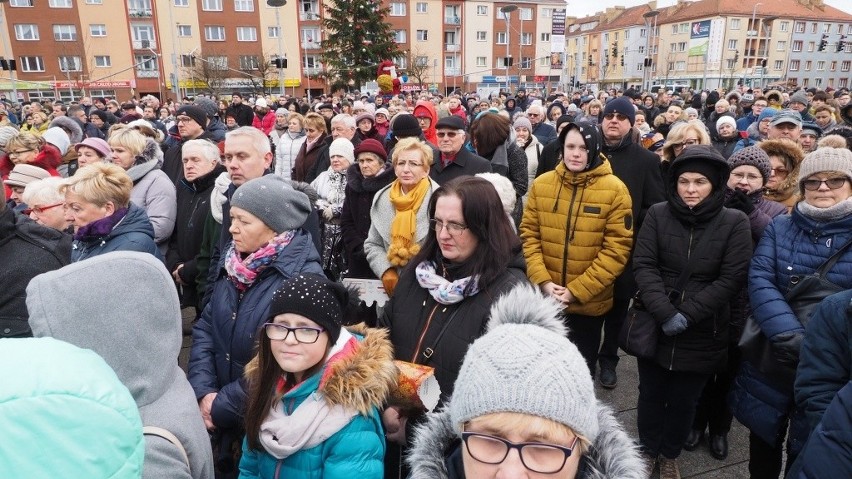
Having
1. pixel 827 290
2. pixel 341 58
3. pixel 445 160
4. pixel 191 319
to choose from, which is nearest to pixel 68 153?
pixel 191 319

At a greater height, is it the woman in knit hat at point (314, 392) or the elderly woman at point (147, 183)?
the elderly woman at point (147, 183)

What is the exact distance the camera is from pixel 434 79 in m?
59.2

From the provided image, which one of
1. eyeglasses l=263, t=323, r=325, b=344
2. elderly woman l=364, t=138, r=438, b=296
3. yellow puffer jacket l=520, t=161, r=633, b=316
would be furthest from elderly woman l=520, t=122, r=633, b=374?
eyeglasses l=263, t=323, r=325, b=344

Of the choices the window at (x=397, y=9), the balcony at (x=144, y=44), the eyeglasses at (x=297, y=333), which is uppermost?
the window at (x=397, y=9)

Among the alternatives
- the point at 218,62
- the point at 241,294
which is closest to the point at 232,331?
the point at 241,294

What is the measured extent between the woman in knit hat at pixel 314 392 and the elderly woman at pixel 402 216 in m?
1.45

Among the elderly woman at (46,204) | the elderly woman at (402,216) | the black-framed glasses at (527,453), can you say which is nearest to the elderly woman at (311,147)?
the elderly woman at (402,216)

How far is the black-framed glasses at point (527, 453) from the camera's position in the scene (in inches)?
48.5

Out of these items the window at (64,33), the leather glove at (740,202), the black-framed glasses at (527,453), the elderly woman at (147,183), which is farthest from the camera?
the window at (64,33)

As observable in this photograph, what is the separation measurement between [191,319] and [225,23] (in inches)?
2025

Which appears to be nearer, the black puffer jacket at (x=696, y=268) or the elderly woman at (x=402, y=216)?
the black puffer jacket at (x=696, y=268)

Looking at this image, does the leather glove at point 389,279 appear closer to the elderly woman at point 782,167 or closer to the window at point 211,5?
the elderly woman at point 782,167

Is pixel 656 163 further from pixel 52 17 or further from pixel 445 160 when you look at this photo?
Result: pixel 52 17

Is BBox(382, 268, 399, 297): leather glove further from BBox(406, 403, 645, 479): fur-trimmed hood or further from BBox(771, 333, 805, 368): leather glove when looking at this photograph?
BBox(771, 333, 805, 368): leather glove
